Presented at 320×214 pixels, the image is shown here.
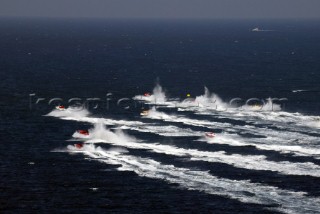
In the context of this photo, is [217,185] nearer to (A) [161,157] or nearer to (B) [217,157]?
(B) [217,157]

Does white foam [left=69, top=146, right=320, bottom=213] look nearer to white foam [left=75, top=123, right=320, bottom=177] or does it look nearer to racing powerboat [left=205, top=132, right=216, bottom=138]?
white foam [left=75, top=123, right=320, bottom=177]

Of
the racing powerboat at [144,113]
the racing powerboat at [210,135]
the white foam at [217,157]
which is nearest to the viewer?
the white foam at [217,157]

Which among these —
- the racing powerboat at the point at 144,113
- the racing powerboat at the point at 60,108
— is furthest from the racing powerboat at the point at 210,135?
the racing powerboat at the point at 60,108

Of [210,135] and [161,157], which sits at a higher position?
[210,135]

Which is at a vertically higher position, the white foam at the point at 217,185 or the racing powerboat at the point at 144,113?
the racing powerboat at the point at 144,113

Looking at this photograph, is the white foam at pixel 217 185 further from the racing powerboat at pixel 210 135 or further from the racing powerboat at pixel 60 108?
the racing powerboat at pixel 60 108

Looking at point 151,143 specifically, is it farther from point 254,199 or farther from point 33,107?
point 33,107

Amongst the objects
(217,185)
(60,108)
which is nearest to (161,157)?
(217,185)

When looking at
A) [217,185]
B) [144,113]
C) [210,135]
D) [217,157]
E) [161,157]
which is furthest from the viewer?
[144,113]

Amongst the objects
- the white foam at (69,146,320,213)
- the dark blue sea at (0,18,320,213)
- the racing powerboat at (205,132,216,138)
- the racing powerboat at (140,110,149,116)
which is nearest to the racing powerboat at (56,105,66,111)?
the dark blue sea at (0,18,320,213)

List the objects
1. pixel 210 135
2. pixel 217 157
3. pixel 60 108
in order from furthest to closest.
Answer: pixel 60 108 → pixel 210 135 → pixel 217 157

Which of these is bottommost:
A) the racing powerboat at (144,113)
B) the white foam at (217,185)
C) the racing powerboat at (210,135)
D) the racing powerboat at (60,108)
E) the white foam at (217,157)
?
the white foam at (217,185)

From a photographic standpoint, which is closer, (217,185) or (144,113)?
(217,185)

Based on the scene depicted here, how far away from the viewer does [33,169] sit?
12625 centimetres
